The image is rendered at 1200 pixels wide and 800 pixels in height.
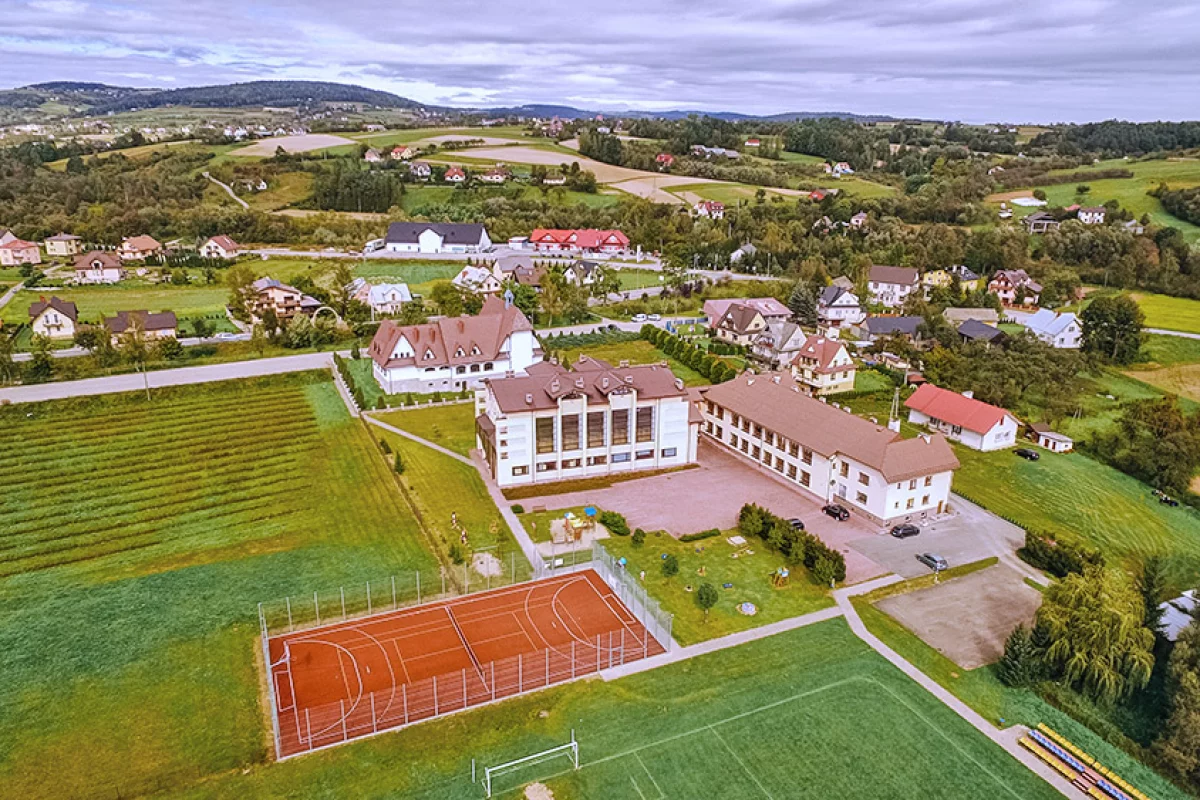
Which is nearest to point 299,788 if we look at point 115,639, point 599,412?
point 115,639

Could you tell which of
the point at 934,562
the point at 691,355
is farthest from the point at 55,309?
the point at 934,562

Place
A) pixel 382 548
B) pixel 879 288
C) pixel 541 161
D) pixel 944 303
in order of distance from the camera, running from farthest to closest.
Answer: pixel 541 161
pixel 879 288
pixel 944 303
pixel 382 548

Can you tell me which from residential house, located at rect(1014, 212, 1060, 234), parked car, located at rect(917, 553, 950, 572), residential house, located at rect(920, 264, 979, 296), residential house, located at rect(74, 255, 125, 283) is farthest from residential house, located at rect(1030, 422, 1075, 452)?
residential house, located at rect(74, 255, 125, 283)

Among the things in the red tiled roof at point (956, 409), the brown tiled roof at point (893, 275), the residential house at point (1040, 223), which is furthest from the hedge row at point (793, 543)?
the residential house at point (1040, 223)

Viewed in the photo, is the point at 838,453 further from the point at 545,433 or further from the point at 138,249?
the point at 138,249

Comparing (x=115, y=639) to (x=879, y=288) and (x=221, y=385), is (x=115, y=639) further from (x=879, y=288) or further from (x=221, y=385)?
(x=879, y=288)

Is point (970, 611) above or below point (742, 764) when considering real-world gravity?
below
